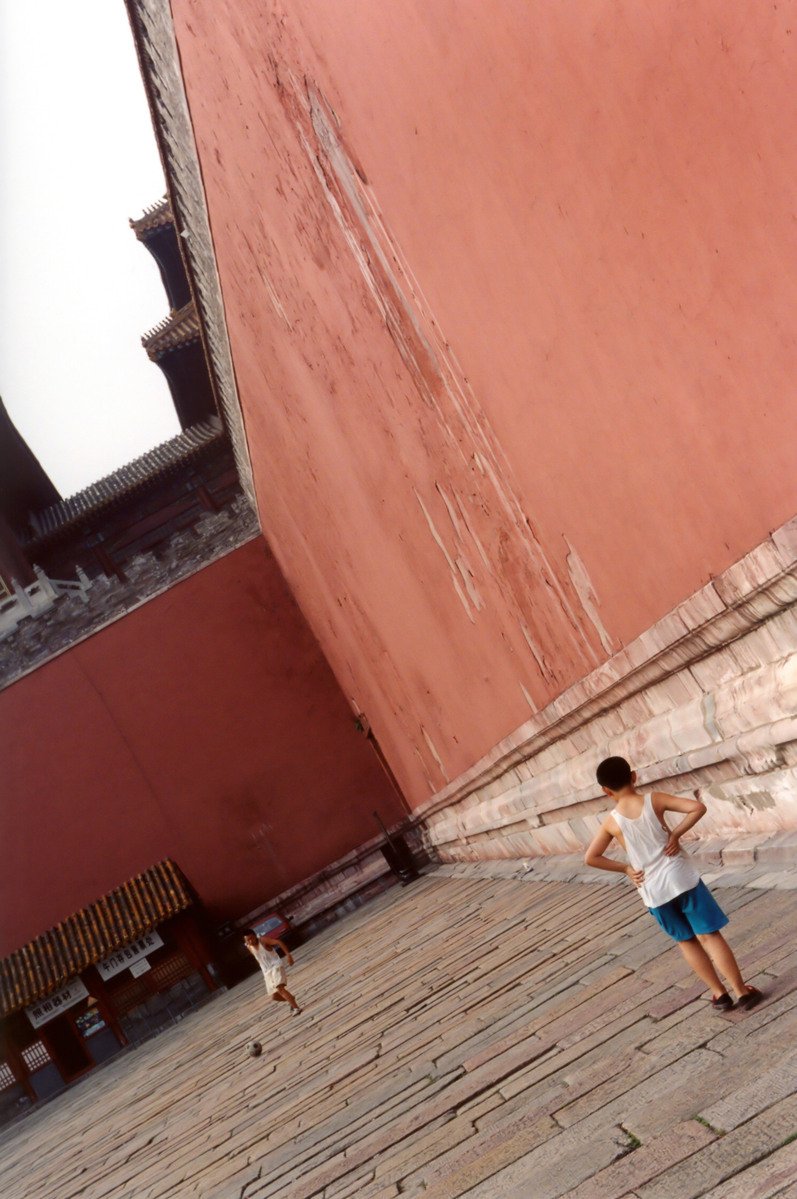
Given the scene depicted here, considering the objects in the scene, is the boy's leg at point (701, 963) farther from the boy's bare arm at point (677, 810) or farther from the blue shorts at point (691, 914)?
the boy's bare arm at point (677, 810)

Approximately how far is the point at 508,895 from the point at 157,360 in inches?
768

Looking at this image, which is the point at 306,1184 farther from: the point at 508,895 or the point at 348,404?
the point at 348,404

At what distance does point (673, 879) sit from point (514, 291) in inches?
104

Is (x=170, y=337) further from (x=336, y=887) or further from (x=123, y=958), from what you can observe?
(x=123, y=958)

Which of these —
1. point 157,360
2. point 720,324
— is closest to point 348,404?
point 720,324

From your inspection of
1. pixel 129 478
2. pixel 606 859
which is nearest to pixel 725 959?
pixel 606 859

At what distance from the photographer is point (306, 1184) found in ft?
13.8

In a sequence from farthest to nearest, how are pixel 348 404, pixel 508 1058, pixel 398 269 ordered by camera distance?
pixel 348 404
pixel 398 269
pixel 508 1058

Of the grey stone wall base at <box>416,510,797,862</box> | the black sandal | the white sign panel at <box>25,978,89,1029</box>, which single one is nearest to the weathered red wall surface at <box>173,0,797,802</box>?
the grey stone wall base at <box>416,510,797,862</box>

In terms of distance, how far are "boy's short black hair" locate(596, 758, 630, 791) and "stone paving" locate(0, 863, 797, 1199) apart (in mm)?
668

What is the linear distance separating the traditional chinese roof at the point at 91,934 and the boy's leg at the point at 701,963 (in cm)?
1345

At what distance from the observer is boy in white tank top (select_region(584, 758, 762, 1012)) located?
336cm

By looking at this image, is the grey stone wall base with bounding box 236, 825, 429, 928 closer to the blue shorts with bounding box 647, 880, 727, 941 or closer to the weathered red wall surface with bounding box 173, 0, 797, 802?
the weathered red wall surface with bounding box 173, 0, 797, 802

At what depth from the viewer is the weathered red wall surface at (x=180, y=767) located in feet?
57.5
